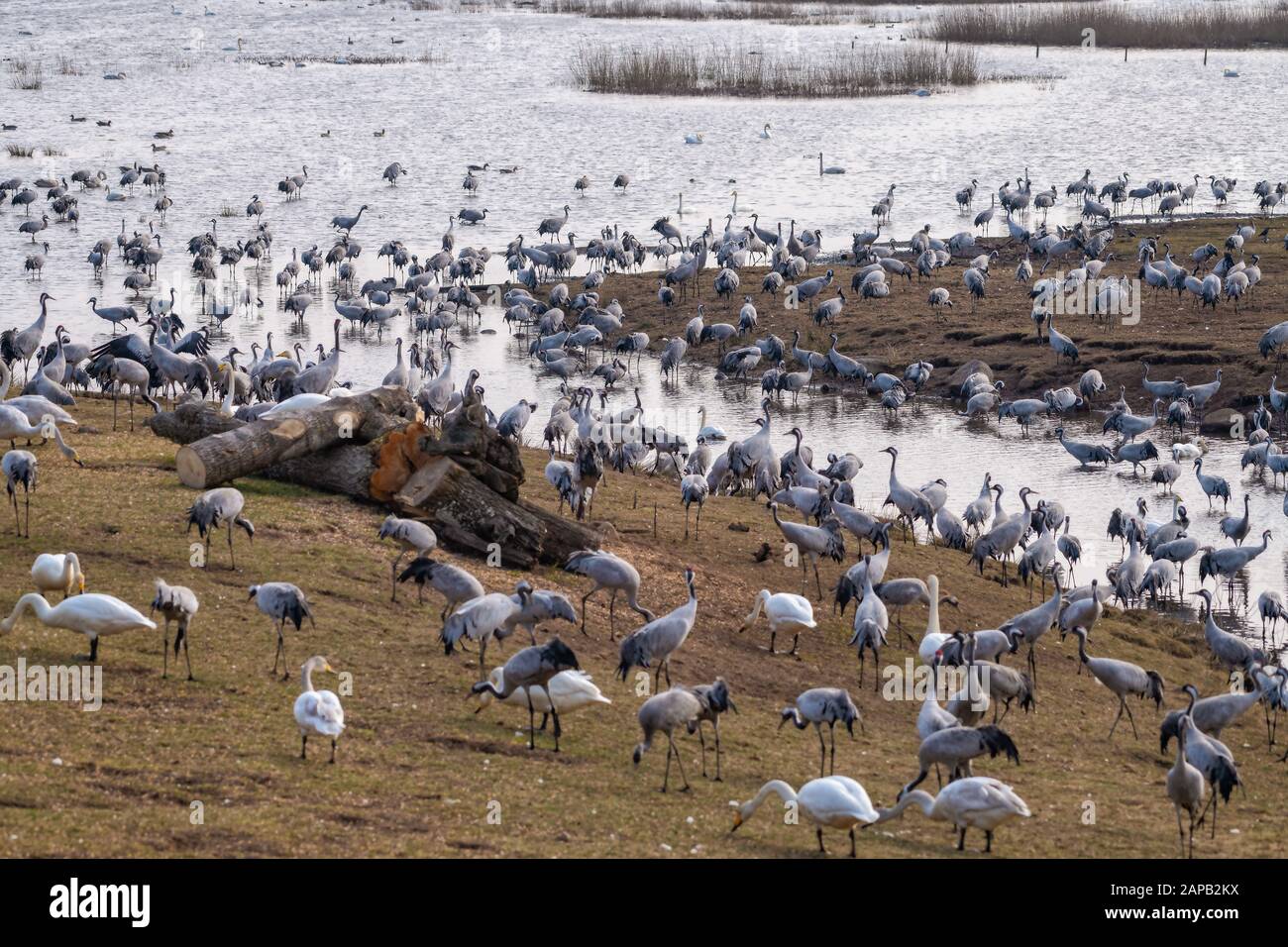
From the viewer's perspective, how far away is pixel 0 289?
34938 mm

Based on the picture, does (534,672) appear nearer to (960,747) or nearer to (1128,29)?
(960,747)

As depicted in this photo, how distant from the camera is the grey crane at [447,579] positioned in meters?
13.5

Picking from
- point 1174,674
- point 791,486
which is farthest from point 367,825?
point 791,486

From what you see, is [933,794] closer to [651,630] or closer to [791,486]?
[651,630]

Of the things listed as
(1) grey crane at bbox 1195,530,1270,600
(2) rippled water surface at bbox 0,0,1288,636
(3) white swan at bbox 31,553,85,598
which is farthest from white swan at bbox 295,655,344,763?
(2) rippled water surface at bbox 0,0,1288,636

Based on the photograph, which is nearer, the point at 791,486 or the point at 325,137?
the point at 791,486

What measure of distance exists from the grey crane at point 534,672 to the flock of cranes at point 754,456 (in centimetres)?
2

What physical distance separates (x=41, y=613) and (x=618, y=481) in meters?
10.3

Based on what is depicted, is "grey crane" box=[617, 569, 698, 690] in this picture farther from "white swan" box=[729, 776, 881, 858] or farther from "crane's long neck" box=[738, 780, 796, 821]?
"white swan" box=[729, 776, 881, 858]

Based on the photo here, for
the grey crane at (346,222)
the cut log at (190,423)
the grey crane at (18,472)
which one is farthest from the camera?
the grey crane at (346,222)

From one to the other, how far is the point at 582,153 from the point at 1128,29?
105 ft

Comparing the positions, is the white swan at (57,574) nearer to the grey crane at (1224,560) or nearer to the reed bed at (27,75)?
the grey crane at (1224,560)

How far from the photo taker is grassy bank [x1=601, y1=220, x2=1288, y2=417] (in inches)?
1129

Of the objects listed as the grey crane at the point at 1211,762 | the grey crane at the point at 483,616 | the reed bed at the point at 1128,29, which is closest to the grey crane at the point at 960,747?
the grey crane at the point at 1211,762
